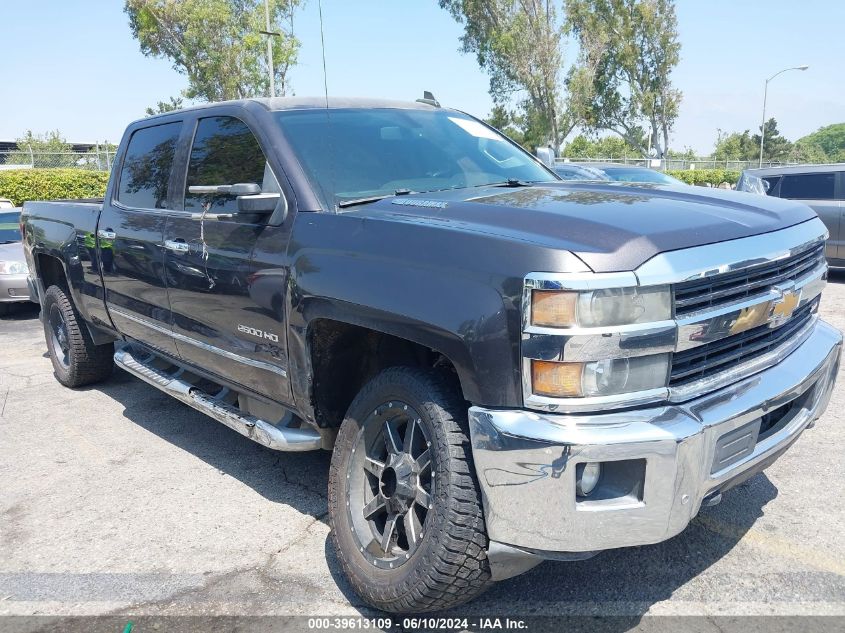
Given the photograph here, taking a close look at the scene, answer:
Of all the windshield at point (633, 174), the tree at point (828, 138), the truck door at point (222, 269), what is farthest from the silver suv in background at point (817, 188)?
the tree at point (828, 138)

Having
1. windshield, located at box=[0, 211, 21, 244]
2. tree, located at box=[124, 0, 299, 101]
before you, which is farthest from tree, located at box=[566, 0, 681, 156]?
windshield, located at box=[0, 211, 21, 244]

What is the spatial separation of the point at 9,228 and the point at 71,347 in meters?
5.95

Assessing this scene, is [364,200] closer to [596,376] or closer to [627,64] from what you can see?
[596,376]

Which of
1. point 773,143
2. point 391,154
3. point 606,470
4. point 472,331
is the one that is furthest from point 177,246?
point 773,143

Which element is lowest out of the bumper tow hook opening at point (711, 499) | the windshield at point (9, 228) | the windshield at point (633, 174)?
the windshield at point (9, 228)

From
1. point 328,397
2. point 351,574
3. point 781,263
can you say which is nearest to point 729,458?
point 781,263

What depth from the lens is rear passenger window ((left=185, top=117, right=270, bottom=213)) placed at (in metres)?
3.58

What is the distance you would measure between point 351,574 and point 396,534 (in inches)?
8.8

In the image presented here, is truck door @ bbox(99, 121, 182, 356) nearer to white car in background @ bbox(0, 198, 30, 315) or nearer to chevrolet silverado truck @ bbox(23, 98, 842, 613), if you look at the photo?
chevrolet silverado truck @ bbox(23, 98, 842, 613)

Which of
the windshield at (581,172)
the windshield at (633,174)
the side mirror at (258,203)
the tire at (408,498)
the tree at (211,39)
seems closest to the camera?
the tire at (408,498)

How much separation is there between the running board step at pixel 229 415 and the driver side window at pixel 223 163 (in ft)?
3.28

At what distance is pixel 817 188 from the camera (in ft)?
35.7

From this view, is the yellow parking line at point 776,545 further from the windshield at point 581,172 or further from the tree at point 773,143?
the tree at point 773,143

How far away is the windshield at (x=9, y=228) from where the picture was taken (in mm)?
10555
